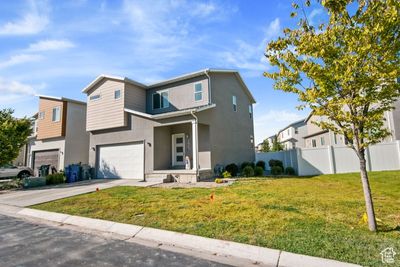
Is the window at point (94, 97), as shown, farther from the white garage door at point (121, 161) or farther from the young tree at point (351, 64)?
the young tree at point (351, 64)

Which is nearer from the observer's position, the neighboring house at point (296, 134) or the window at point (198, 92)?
the window at point (198, 92)

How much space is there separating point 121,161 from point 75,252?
12064mm

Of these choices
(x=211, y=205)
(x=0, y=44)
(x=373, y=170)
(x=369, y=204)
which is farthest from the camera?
(x=373, y=170)

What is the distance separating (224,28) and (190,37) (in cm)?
169

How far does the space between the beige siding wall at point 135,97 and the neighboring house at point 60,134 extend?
294 inches

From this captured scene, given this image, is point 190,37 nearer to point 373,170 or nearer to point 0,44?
point 0,44

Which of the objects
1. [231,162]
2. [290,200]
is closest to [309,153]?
[231,162]

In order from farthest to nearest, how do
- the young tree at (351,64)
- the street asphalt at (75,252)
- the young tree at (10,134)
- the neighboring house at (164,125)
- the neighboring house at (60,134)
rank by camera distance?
the neighboring house at (60,134) → the neighboring house at (164,125) → the young tree at (10,134) → the young tree at (351,64) → the street asphalt at (75,252)

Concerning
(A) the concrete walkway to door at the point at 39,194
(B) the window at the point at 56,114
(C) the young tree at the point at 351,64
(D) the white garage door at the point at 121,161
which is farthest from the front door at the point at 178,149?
(B) the window at the point at 56,114

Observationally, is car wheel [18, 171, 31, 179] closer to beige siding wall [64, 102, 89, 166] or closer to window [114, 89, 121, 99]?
beige siding wall [64, 102, 89, 166]

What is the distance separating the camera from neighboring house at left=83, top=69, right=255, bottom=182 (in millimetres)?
14117

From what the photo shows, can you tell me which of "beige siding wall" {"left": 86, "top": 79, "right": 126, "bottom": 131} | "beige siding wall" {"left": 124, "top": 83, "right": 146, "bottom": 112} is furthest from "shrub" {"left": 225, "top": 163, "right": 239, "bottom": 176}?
"beige siding wall" {"left": 124, "top": 83, "right": 146, "bottom": 112}

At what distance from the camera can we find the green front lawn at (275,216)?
386 cm

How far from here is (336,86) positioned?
466 centimetres
